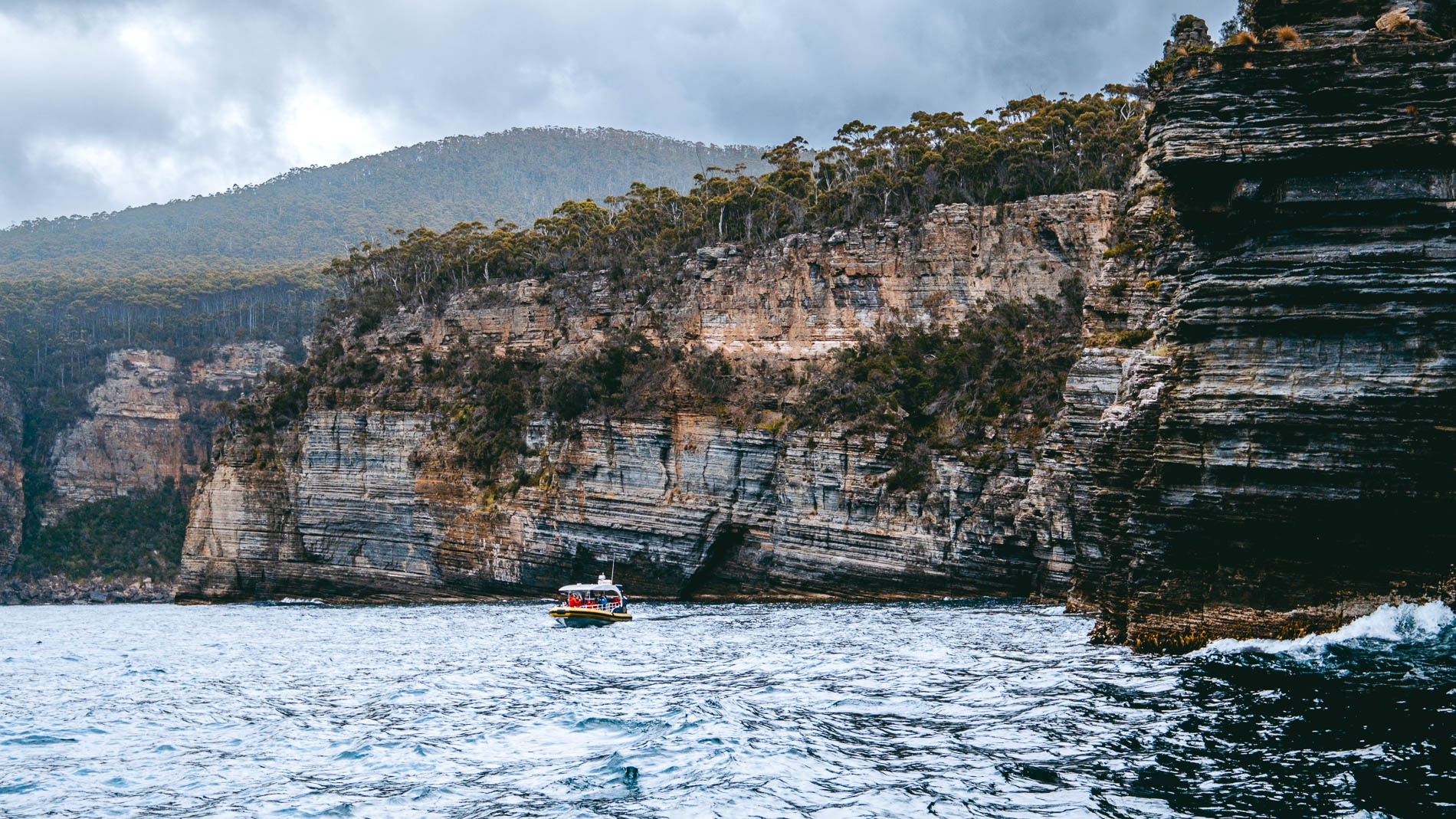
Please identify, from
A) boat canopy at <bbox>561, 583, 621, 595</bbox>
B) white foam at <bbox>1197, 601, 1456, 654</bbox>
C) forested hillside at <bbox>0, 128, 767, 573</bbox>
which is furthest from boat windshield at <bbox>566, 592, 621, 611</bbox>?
forested hillside at <bbox>0, 128, 767, 573</bbox>

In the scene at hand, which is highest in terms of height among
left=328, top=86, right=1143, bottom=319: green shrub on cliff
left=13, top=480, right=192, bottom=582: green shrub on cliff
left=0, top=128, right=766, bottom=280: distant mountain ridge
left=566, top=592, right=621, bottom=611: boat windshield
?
left=0, top=128, right=766, bottom=280: distant mountain ridge

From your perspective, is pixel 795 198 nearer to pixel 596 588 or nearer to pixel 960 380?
pixel 960 380

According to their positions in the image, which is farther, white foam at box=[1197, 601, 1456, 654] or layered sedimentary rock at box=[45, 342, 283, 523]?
layered sedimentary rock at box=[45, 342, 283, 523]

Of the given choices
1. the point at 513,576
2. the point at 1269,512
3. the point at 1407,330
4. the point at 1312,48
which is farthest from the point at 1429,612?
the point at 513,576

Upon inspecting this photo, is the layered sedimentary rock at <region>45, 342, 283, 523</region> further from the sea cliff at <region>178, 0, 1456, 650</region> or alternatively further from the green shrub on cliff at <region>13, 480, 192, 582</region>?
the sea cliff at <region>178, 0, 1456, 650</region>

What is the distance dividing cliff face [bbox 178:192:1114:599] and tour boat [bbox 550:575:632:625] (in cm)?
1576

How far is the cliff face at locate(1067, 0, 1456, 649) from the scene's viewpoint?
832 inches

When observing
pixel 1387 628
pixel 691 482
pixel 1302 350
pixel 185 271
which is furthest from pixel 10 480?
pixel 1387 628

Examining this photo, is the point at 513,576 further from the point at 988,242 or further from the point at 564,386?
the point at 988,242

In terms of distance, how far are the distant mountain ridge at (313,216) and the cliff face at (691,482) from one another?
9677 centimetres

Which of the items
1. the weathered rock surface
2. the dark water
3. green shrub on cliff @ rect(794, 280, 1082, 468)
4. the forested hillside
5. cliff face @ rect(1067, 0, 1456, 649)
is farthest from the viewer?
the forested hillside

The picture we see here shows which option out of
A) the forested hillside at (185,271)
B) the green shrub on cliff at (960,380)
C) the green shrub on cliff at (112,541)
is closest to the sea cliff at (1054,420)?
the green shrub on cliff at (960,380)

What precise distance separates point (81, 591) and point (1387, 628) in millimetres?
100092

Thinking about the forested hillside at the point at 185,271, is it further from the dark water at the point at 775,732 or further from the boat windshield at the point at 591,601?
the dark water at the point at 775,732
